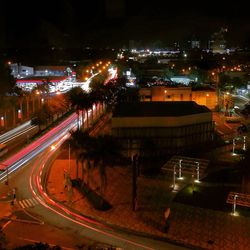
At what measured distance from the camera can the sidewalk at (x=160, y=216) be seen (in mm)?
16047

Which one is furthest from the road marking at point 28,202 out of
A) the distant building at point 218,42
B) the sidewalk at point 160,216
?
the distant building at point 218,42

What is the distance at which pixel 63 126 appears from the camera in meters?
36.1

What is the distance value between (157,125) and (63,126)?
11148 mm

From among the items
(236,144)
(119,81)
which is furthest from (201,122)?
(119,81)

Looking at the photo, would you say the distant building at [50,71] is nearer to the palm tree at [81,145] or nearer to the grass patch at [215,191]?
the palm tree at [81,145]

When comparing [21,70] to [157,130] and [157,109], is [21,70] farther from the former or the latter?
[157,130]

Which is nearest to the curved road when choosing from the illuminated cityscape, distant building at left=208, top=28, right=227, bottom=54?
the illuminated cityscape

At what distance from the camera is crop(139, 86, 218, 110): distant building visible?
44.5 meters

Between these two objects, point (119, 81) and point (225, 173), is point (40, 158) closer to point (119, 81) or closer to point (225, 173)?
point (225, 173)

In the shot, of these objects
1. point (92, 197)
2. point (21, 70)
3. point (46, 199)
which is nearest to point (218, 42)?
point (21, 70)

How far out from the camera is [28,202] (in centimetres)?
1966

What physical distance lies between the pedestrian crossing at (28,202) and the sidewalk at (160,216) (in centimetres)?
108

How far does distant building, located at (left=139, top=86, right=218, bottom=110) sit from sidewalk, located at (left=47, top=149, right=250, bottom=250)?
22.4 metres

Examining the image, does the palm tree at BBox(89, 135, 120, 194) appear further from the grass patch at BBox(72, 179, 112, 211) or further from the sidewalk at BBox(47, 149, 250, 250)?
the sidewalk at BBox(47, 149, 250, 250)
